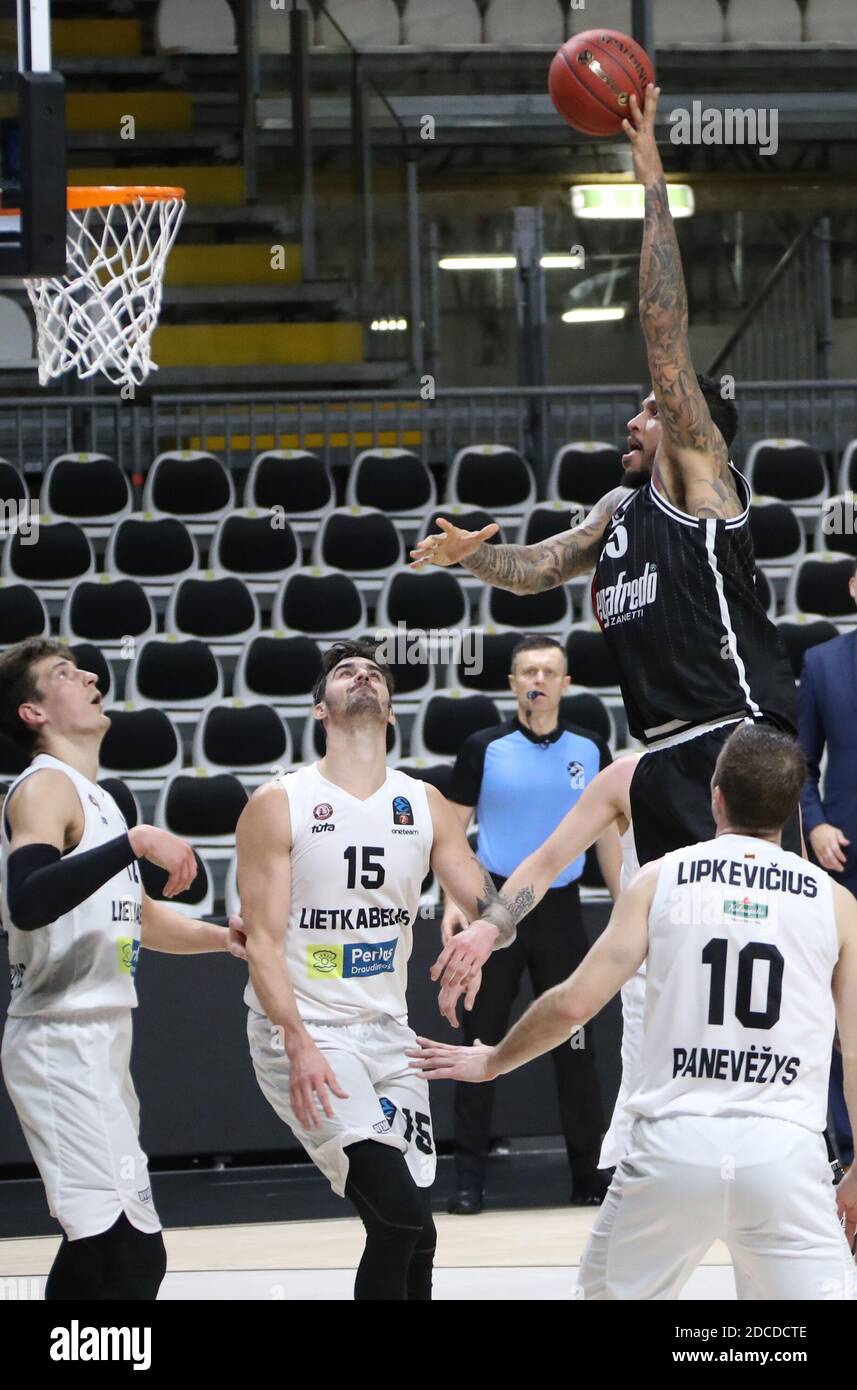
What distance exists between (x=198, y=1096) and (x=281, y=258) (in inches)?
298

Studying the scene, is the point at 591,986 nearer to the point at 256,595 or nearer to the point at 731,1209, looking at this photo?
the point at 731,1209

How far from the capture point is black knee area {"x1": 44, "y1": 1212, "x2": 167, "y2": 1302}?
470 centimetres

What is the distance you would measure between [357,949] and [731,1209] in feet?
5.61

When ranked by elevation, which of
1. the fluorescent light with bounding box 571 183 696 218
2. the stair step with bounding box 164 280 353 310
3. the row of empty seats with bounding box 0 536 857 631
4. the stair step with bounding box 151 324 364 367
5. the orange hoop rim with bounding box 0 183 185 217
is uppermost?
the fluorescent light with bounding box 571 183 696 218

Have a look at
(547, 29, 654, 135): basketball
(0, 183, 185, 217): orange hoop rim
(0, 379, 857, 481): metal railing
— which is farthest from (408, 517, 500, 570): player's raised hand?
(0, 379, 857, 481): metal railing

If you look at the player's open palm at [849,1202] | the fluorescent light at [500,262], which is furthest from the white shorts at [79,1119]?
the fluorescent light at [500,262]

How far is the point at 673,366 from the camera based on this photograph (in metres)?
4.86

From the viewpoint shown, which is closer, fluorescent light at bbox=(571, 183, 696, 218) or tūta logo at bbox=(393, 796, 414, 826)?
tūta logo at bbox=(393, 796, 414, 826)

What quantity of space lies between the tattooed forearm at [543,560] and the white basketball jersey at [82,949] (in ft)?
4.11

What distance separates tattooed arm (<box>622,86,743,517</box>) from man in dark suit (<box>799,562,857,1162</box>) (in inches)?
80.6

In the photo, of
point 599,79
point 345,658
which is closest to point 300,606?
point 345,658

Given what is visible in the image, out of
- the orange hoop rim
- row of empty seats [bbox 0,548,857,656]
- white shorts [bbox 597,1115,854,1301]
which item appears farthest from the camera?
row of empty seats [bbox 0,548,857,656]
